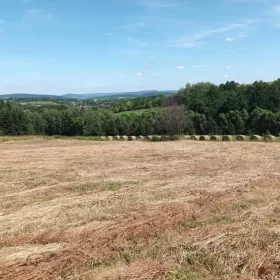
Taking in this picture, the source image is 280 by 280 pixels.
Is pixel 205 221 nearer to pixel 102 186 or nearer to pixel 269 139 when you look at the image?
pixel 102 186

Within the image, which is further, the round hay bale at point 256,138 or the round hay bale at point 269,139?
the round hay bale at point 256,138

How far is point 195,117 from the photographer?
60.2 m

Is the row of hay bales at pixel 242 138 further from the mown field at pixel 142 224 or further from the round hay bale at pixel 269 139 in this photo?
the mown field at pixel 142 224

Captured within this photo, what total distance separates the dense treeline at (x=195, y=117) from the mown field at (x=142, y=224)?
105 ft

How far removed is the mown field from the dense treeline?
105 ft

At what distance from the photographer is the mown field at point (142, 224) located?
587cm

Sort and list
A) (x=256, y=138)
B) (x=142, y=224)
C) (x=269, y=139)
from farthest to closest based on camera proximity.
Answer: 1. (x=256, y=138)
2. (x=269, y=139)
3. (x=142, y=224)

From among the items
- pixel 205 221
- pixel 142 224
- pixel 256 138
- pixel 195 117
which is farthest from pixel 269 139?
pixel 195 117

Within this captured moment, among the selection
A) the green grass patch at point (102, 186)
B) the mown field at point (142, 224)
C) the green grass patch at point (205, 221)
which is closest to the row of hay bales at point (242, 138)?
the mown field at point (142, 224)

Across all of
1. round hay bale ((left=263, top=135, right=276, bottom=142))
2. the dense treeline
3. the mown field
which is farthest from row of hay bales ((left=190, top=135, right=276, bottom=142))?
the mown field

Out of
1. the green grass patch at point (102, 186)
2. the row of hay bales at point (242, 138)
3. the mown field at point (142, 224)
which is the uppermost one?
the mown field at point (142, 224)

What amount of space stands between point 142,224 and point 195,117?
5324 centimetres

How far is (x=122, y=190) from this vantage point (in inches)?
481

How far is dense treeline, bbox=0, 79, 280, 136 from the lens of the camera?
56.6m
